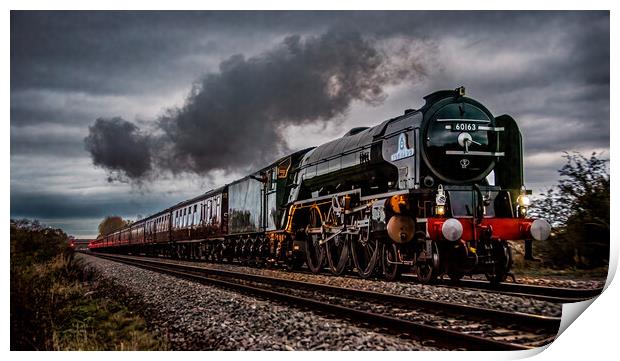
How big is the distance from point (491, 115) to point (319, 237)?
5.05 metres

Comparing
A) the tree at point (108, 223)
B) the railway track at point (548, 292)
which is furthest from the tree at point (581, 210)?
the tree at point (108, 223)

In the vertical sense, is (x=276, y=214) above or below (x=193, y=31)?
Answer: below

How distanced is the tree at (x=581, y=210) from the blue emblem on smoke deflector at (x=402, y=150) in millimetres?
2212

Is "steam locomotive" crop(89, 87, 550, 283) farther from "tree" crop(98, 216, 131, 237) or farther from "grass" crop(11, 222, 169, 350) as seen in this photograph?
"grass" crop(11, 222, 169, 350)

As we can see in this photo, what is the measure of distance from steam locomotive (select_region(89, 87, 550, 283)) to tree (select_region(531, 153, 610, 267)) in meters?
0.48

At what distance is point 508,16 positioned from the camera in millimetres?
7508

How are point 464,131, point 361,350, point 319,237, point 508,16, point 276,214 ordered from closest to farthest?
point 361,350 → point 508,16 → point 464,131 → point 319,237 → point 276,214

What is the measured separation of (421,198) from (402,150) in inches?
38.7

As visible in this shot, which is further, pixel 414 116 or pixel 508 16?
pixel 414 116

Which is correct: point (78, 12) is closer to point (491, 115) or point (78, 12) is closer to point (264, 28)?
point (264, 28)

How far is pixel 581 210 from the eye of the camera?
9391mm
